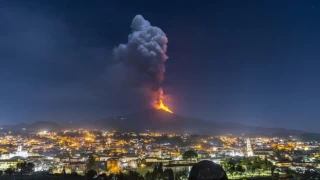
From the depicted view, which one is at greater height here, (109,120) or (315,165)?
(109,120)

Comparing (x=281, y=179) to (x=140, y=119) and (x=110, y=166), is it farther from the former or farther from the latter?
(x=140, y=119)

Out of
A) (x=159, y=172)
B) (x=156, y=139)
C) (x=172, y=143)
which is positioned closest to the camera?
(x=159, y=172)

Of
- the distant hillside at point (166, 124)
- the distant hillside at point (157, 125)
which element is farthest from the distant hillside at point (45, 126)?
the distant hillside at point (166, 124)

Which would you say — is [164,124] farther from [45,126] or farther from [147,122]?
[45,126]

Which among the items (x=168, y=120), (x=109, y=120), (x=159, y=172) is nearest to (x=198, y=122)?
(x=168, y=120)

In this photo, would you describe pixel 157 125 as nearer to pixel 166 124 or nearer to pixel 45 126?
pixel 166 124

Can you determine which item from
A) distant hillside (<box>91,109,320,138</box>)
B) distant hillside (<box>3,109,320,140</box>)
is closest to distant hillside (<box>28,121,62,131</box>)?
distant hillside (<box>3,109,320,140</box>)

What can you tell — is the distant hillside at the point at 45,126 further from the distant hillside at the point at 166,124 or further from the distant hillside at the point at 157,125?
the distant hillside at the point at 166,124

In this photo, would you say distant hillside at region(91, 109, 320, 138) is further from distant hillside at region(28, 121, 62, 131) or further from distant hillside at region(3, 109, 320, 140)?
Result: distant hillside at region(28, 121, 62, 131)

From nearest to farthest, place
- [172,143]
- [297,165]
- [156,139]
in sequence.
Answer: [297,165]
[172,143]
[156,139]

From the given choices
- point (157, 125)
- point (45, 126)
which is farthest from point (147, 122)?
point (45, 126)

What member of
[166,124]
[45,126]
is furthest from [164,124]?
[45,126]
